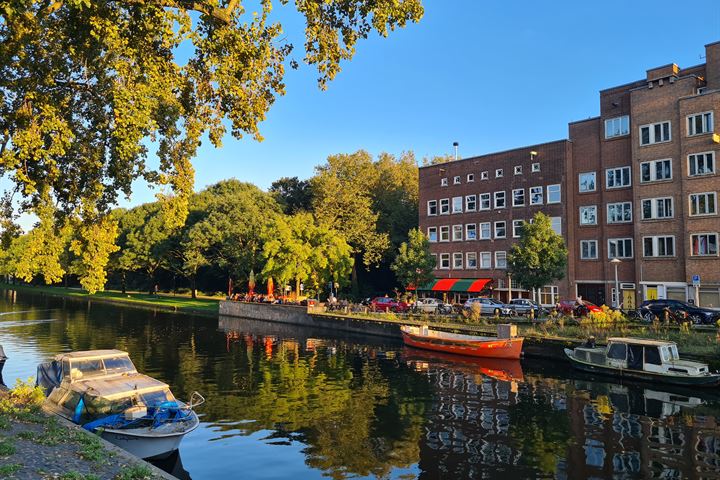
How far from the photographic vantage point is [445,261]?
6869cm

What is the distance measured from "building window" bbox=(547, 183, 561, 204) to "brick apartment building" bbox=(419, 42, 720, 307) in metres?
0.11

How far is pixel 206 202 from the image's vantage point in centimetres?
9012

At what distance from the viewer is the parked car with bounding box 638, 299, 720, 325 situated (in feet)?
120

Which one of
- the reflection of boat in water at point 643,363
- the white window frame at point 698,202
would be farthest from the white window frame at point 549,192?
the reflection of boat in water at point 643,363

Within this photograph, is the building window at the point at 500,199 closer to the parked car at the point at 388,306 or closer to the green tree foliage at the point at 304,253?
the parked car at the point at 388,306

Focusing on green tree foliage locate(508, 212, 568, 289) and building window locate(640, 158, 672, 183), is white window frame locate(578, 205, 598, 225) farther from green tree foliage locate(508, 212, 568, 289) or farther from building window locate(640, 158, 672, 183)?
green tree foliage locate(508, 212, 568, 289)

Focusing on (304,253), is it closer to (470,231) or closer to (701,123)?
(470,231)

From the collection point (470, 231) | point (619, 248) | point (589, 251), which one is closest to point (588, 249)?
point (589, 251)

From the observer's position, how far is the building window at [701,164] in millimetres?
46188

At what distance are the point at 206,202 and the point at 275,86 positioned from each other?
76193 mm

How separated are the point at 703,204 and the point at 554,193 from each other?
14.7 metres

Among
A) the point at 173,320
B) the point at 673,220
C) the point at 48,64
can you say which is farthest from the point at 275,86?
the point at 173,320

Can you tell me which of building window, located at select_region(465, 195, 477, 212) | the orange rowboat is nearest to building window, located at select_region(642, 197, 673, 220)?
building window, located at select_region(465, 195, 477, 212)

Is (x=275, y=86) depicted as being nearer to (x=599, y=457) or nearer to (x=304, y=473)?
(x=304, y=473)
